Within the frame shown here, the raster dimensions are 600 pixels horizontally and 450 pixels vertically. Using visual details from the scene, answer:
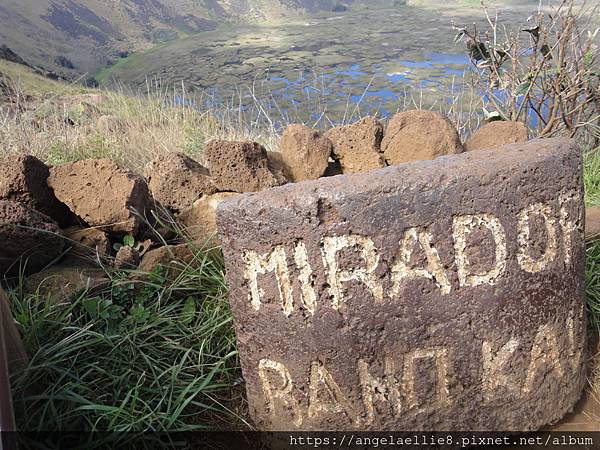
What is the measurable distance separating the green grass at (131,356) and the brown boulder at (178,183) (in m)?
0.46

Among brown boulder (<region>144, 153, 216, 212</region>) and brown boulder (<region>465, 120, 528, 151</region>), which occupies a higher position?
brown boulder (<region>465, 120, 528, 151</region>)

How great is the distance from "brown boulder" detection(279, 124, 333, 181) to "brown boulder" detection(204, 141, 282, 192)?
0.66 feet

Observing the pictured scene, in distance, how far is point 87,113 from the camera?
6.34 m

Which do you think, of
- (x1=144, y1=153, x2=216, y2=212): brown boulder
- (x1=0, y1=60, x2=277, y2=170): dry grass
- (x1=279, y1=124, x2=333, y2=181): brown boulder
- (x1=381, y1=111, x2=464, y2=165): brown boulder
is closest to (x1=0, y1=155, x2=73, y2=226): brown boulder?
(x1=144, y1=153, x2=216, y2=212): brown boulder

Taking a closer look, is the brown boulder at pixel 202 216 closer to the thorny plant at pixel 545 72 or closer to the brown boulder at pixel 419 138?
the brown boulder at pixel 419 138

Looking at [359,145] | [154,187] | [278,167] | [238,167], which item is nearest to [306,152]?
[278,167]

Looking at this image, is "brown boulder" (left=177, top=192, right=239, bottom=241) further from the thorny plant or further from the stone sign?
the thorny plant

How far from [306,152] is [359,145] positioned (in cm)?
29

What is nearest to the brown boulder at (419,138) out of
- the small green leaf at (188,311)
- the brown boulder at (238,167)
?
the brown boulder at (238,167)

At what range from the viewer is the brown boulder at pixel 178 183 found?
2.77 metres

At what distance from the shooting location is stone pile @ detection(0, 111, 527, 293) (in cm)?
235

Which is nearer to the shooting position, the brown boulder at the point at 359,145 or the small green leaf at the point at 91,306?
the small green leaf at the point at 91,306

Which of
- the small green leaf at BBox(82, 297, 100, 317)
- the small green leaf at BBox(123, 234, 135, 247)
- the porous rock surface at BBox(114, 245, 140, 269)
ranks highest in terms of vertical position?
the small green leaf at BBox(123, 234, 135, 247)

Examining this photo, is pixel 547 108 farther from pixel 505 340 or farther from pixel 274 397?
pixel 274 397
